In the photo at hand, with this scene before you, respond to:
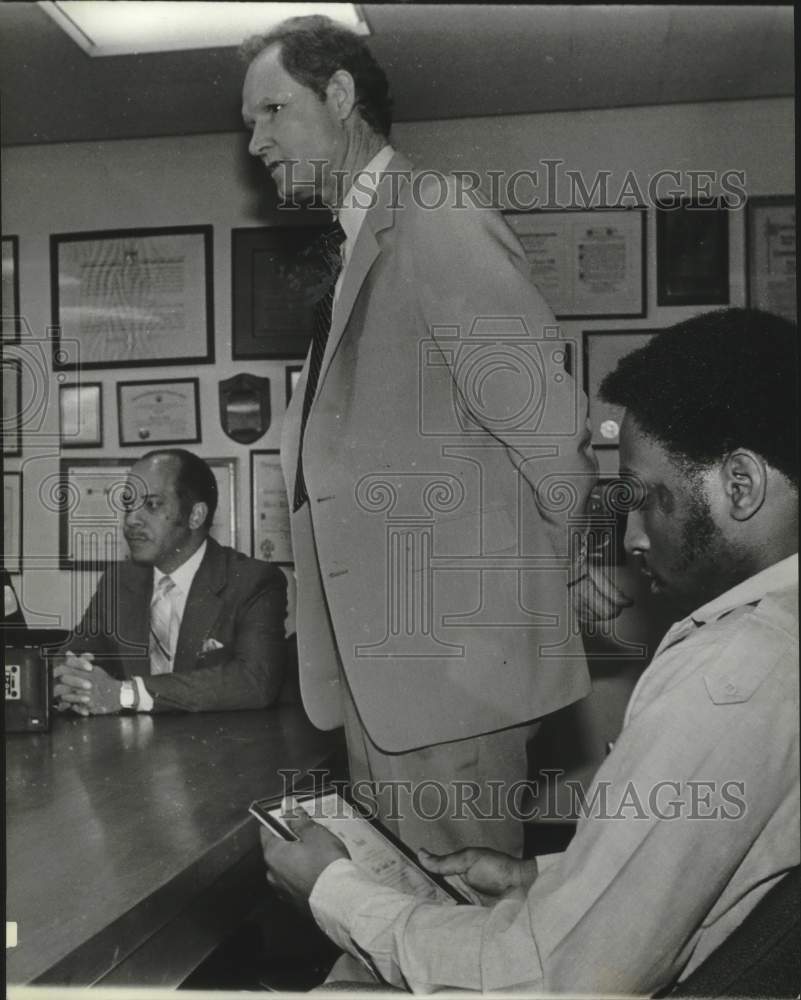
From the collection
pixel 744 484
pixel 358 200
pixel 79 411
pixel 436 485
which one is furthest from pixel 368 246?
pixel 744 484

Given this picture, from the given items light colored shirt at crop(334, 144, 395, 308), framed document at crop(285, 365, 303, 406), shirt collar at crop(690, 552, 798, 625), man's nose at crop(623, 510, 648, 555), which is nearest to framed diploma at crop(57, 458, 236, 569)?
framed document at crop(285, 365, 303, 406)

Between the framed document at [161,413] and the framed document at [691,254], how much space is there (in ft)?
1.99

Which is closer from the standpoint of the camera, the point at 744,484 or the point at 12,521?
the point at 744,484

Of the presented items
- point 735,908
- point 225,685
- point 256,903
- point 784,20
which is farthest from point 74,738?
point 784,20

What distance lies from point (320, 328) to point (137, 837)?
647 millimetres

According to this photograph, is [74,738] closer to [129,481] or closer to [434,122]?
[129,481]

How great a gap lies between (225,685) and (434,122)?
767 mm

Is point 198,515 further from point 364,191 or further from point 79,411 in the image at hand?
point 364,191

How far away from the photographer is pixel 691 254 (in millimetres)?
1102

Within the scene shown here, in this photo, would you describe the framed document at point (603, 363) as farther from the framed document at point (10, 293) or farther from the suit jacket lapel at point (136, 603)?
the framed document at point (10, 293)

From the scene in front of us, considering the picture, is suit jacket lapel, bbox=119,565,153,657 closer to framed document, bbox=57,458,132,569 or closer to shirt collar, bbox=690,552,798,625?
framed document, bbox=57,458,132,569

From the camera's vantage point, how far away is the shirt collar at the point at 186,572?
1.15 metres

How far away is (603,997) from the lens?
85 centimetres

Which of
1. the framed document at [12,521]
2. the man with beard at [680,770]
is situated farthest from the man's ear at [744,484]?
the framed document at [12,521]
